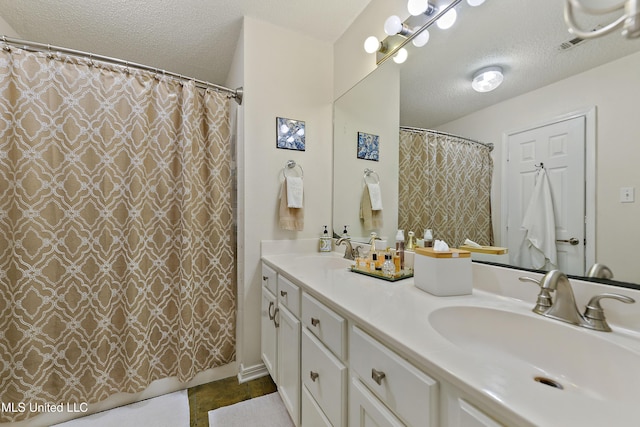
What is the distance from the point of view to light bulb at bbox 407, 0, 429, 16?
1203 mm

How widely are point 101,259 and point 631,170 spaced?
2.17 metres

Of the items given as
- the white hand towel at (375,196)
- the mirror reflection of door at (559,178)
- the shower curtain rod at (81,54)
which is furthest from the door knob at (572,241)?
the shower curtain rod at (81,54)

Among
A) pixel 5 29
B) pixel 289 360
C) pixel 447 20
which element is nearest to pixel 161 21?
pixel 5 29

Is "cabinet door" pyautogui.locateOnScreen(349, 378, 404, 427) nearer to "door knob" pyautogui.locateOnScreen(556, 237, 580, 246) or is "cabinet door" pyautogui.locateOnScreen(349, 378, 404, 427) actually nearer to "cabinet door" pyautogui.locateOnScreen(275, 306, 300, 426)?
"cabinet door" pyautogui.locateOnScreen(275, 306, 300, 426)

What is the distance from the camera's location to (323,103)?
194 cm

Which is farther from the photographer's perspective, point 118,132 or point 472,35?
point 118,132

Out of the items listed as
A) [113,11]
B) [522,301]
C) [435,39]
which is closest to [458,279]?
[522,301]

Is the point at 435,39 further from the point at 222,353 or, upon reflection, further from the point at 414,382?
the point at 222,353

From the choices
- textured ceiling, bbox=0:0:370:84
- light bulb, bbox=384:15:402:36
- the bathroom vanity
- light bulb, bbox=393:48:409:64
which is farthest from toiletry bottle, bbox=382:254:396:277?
textured ceiling, bbox=0:0:370:84

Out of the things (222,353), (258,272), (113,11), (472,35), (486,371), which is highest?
(113,11)

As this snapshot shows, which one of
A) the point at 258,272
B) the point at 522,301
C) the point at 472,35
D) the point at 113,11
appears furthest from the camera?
the point at 258,272

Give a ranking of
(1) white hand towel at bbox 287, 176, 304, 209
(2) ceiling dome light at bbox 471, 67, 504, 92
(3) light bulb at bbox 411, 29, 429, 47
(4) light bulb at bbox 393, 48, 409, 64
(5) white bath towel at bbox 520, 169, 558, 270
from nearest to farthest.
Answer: (5) white bath towel at bbox 520, 169, 558, 270 < (2) ceiling dome light at bbox 471, 67, 504, 92 < (3) light bulb at bbox 411, 29, 429, 47 < (4) light bulb at bbox 393, 48, 409, 64 < (1) white hand towel at bbox 287, 176, 304, 209

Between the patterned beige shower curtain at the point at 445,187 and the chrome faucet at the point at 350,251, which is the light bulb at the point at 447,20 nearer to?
the patterned beige shower curtain at the point at 445,187

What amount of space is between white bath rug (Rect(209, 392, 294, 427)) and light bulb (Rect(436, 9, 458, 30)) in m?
2.08
